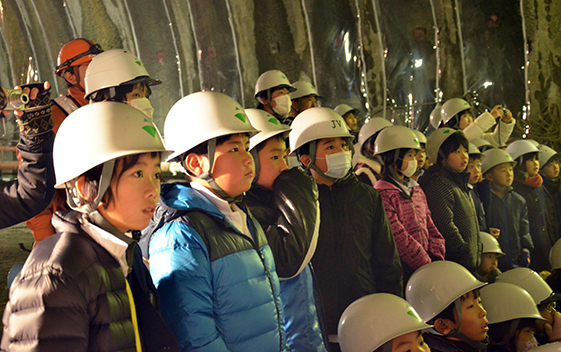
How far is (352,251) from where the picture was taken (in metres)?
3.17

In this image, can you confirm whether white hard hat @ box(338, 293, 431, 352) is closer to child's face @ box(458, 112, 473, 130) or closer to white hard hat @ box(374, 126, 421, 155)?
white hard hat @ box(374, 126, 421, 155)

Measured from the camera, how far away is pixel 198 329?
1759 mm

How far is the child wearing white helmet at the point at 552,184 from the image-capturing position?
6.46 metres

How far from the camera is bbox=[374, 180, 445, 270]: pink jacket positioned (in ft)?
12.1

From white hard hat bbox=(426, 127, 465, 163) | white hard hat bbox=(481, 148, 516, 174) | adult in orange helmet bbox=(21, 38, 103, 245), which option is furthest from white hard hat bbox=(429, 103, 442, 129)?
adult in orange helmet bbox=(21, 38, 103, 245)

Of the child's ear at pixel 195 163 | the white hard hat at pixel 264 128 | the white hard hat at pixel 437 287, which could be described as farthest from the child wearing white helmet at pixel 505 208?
the child's ear at pixel 195 163

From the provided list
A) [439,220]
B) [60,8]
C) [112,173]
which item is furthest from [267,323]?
[60,8]

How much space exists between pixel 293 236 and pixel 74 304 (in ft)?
4.27

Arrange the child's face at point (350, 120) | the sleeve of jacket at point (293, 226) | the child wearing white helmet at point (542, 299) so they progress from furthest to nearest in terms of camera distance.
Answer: the child's face at point (350, 120) → the child wearing white helmet at point (542, 299) → the sleeve of jacket at point (293, 226)

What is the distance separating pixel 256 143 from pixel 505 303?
228 cm

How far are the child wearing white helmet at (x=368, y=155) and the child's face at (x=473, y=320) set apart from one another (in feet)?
4.79

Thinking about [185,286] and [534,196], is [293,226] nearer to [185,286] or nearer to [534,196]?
[185,286]

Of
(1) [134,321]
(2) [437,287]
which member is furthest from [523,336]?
(1) [134,321]

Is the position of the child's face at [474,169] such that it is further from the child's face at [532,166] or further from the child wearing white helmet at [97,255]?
the child wearing white helmet at [97,255]
